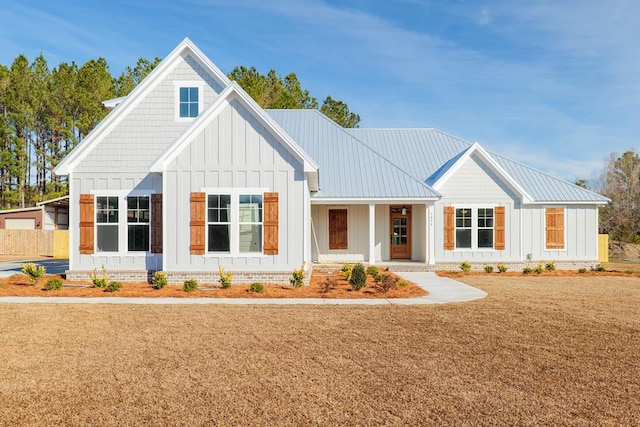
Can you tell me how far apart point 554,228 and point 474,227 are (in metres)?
3.58

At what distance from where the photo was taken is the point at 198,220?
13.4m

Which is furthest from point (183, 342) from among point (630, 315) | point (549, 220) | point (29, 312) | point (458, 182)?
A: point (549, 220)

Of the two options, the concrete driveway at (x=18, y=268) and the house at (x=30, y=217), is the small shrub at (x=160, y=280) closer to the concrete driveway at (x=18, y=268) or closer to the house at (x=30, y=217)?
the concrete driveway at (x=18, y=268)

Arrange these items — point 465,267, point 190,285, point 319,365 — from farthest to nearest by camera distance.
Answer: point 465,267, point 190,285, point 319,365

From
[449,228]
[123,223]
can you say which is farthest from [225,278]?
[449,228]

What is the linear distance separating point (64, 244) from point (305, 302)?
25402 mm

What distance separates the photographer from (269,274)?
13484 mm

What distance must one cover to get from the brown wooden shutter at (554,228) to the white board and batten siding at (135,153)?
14.4 metres

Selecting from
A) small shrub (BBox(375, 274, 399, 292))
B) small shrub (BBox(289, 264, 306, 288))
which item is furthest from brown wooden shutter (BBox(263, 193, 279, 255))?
small shrub (BBox(375, 274, 399, 292))

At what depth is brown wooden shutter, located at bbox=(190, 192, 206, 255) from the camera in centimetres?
1342

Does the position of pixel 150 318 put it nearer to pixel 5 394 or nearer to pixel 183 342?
pixel 183 342

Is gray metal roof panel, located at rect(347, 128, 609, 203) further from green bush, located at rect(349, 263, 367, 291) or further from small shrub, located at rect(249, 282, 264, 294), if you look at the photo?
Result: small shrub, located at rect(249, 282, 264, 294)

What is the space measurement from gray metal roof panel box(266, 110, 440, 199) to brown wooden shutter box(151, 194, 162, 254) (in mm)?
5805

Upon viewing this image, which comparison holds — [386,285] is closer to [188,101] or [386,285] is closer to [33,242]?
[188,101]
